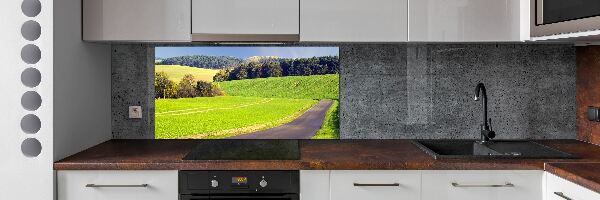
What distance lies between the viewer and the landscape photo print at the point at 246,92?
10.8 ft

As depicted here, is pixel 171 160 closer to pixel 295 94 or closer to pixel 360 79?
pixel 295 94

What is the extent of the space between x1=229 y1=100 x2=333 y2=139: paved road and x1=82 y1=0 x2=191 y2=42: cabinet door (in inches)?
30.5

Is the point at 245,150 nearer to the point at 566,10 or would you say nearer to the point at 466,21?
the point at 466,21

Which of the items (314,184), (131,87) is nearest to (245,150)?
(314,184)

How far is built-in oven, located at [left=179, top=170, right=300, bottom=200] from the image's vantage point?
98.8 inches

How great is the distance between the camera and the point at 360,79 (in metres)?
3.29

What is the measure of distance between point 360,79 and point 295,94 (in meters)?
0.36

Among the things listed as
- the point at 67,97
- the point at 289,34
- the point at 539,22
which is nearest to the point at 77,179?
the point at 67,97

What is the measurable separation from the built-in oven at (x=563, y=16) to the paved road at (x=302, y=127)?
1.13 meters
